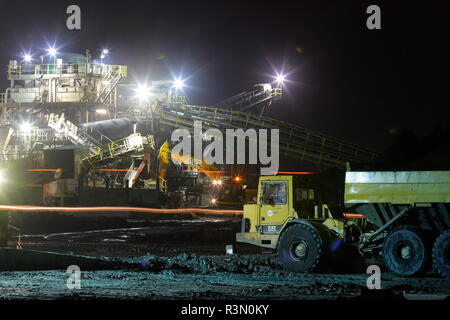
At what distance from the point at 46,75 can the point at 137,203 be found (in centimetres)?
2160

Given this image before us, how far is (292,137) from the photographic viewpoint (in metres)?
33.8

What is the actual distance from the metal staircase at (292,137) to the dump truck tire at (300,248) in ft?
59.3

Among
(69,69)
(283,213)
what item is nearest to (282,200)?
(283,213)

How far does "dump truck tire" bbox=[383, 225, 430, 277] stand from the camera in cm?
1248

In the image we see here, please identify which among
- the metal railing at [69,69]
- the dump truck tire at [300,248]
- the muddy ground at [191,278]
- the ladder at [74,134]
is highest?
the metal railing at [69,69]

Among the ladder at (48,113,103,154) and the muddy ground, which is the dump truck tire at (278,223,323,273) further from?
the ladder at (48,113,103,154)

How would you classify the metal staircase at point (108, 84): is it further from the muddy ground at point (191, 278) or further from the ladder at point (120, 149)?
the muddy ground at point (191, 278)

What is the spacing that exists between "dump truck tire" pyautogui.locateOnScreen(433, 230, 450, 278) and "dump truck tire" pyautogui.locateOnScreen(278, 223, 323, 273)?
2487 millimetres

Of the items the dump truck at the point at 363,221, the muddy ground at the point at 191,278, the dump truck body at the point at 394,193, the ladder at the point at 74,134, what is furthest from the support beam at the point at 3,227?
the ladder at the point at 74,134

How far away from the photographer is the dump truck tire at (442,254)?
12.1 metres

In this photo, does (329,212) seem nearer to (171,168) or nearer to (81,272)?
(81,272)

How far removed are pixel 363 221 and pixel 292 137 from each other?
19.3 m

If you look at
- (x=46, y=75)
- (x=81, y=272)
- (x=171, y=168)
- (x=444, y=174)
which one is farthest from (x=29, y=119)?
(x=444, y=174)

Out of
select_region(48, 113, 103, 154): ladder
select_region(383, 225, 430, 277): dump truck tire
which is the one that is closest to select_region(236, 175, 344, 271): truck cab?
select_region(383, 225, 430, 277): dump truck tire
